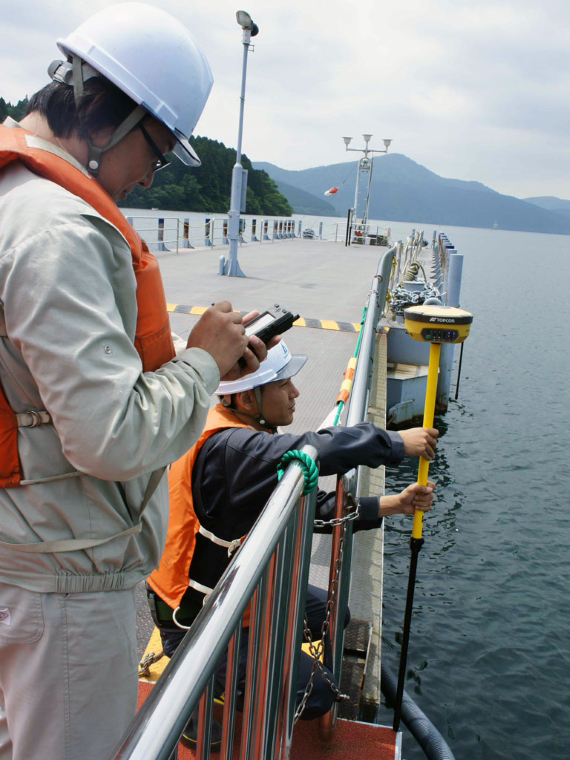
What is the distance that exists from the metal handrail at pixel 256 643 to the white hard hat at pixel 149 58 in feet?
3.21

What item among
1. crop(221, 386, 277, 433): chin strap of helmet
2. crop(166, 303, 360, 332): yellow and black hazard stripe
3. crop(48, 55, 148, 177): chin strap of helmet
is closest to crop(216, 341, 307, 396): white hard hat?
crop(221, 386, 277, 433): chin strap of helmet

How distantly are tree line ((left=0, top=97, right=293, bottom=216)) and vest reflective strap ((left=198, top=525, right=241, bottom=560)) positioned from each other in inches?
2205

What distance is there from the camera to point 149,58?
1.57 m

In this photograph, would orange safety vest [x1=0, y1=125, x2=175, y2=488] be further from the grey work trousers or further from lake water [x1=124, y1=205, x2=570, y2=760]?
lake water [x1=124, y1=205, x2=570, y2=760]

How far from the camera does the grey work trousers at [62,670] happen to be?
1459 millimetres

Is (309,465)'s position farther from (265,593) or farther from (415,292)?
(415,292)

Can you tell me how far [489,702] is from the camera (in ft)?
19.0

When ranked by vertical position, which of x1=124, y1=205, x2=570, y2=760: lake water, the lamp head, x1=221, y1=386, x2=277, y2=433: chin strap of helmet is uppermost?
the lamp head

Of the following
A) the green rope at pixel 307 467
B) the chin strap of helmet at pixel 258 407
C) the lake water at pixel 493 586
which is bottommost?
the lake water at pixel 493 586

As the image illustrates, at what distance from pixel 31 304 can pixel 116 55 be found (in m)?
0.69

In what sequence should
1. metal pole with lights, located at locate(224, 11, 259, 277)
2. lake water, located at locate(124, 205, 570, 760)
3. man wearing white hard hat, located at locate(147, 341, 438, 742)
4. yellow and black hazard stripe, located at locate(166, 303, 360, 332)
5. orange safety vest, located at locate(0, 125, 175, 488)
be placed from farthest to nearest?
1. metal pole with lights, located at locate(224, 11, 259, 277)
2. yellow and black hazard stripe, located at locate(166, 303, 360, 332)
3. lake water, located at locate(124, 205, 570, 760)
4. man wearing white hard hat, located at locate(147, 341, 438, 742)
5. orange safety vest, located at locate(0, 125, 175, 488)

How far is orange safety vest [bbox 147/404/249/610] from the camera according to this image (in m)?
2.42

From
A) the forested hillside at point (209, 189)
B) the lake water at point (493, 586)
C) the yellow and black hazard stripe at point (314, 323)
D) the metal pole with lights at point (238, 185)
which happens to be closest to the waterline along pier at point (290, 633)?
the lake water at point (493, 586)

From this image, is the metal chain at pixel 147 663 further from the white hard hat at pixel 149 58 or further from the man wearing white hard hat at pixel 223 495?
the white hard hat at pixel 149 58
